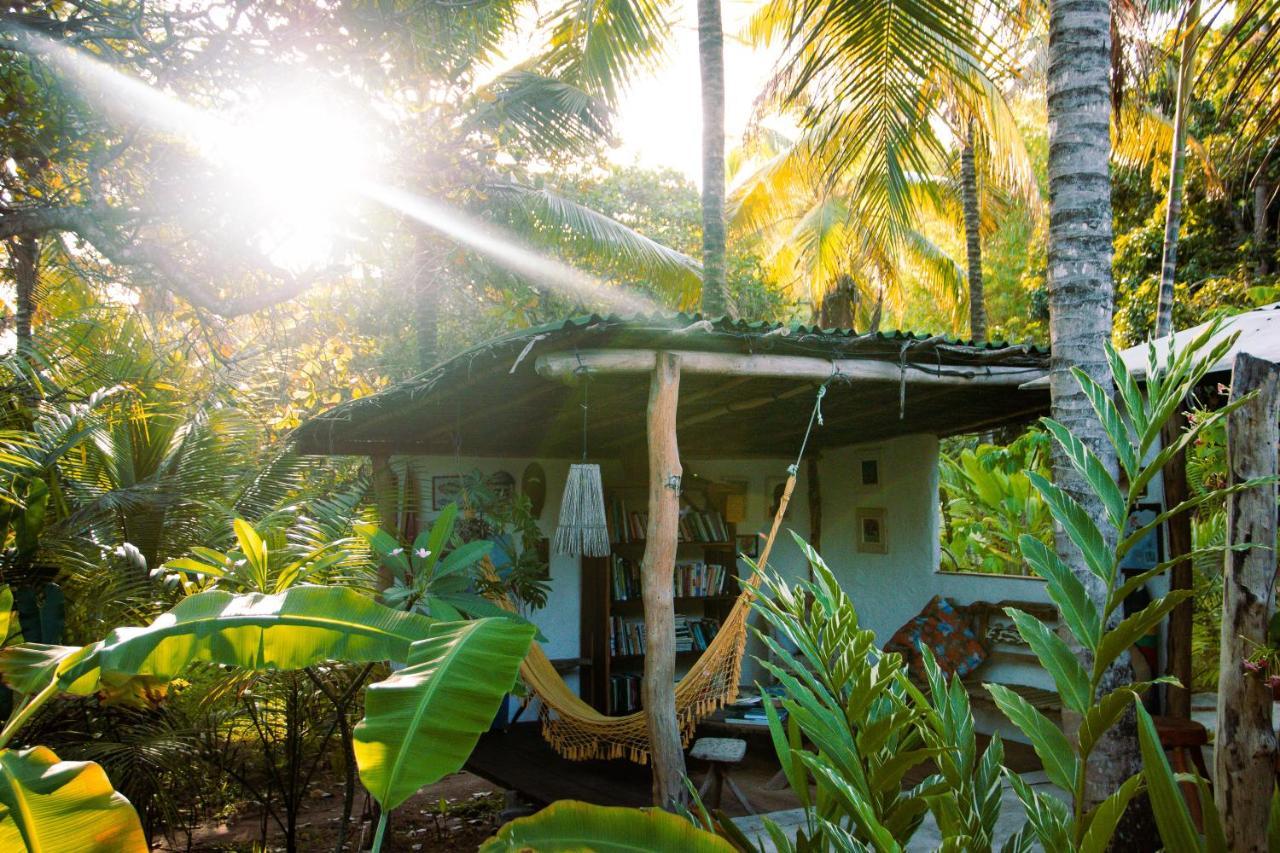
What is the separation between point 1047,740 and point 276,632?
61.0 inches

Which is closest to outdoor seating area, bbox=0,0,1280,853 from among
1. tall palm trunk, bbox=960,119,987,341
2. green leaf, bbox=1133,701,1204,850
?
green leaf, bbox=1133,701,1204,850

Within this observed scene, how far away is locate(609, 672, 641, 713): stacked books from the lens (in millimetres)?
5664

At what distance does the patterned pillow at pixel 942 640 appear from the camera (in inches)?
206

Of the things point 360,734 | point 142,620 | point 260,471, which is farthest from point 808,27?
point 360,734

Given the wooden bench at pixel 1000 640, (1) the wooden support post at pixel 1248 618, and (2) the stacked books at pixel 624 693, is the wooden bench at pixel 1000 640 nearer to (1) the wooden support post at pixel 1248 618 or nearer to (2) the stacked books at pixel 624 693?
(2) the stacked books at pixel 624 693

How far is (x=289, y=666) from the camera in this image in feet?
6.75

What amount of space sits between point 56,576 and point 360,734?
2775mm

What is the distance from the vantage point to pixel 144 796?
3.64 metres

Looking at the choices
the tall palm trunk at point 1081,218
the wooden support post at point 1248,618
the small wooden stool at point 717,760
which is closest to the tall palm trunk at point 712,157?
the small wooden stool at point 717,760

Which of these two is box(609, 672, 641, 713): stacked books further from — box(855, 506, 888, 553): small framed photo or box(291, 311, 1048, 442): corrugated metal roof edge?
box(291, 311, 1048, 442): corrugated metal roof edge

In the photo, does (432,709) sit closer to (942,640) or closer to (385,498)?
(385,498)

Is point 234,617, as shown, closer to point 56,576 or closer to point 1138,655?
point 56,576

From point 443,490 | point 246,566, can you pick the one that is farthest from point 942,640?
point 246,566

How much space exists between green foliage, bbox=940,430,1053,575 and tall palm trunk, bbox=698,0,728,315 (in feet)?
10.3
